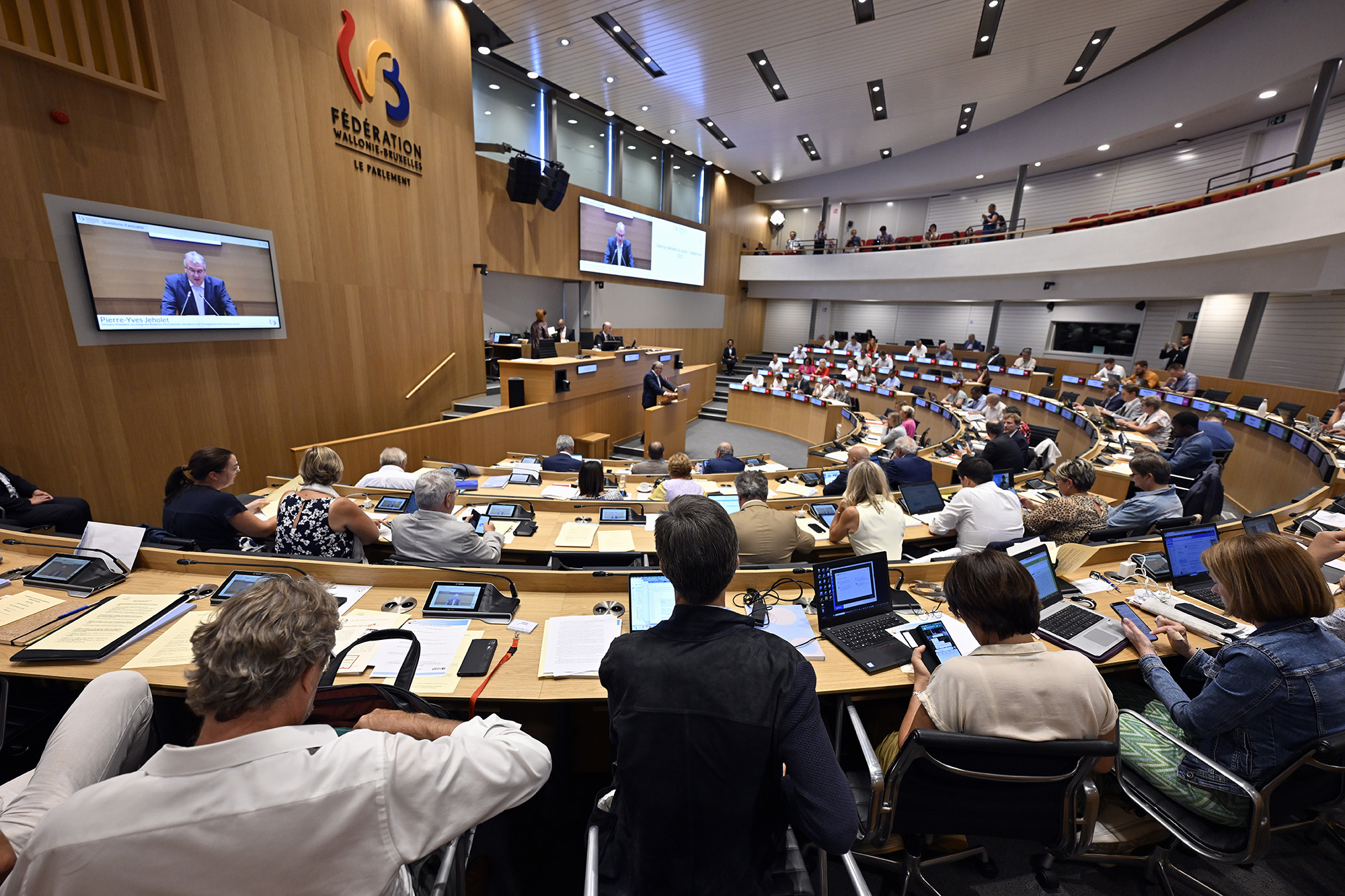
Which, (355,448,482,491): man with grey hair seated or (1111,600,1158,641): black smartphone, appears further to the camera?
(355,448,482,491): man with grey hair seated

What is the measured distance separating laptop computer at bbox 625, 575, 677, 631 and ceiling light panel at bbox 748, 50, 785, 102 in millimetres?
9310

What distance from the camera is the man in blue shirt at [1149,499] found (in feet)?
11.6

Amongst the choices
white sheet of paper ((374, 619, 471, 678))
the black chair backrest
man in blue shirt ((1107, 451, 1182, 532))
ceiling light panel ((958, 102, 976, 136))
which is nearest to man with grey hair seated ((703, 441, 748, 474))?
man in blue shirt ((1107, 451, 1182, 532))

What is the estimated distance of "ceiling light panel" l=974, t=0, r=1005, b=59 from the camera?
6996 mm

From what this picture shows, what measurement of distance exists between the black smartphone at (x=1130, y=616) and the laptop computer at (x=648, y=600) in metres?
2.02

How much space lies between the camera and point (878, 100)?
10.3m

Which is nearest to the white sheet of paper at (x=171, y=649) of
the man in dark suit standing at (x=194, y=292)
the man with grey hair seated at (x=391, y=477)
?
the man with grey hair seated at (x=391, y=477)

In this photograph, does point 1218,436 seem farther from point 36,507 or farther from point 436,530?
point 36,507

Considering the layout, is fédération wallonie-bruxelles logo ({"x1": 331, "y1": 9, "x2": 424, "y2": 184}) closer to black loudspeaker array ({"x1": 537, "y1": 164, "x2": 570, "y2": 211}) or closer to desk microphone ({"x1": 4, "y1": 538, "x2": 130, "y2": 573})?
black loudspeaker array ({"x1": 537, "y1": 164, "x2": 570, "y2": 211})

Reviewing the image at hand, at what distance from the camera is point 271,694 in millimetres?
1062

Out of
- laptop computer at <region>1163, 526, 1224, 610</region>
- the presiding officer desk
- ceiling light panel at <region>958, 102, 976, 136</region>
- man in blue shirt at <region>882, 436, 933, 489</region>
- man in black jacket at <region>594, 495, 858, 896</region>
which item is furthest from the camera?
ceiling light panel at <region>958, 102, 976, 136</region>

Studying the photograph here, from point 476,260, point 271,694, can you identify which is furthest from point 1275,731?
point 476,260

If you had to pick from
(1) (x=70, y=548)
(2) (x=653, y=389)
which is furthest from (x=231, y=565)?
(2) (x=653, y=389)

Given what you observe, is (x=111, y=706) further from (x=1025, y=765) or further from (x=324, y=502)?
(x=1025, y=765)
